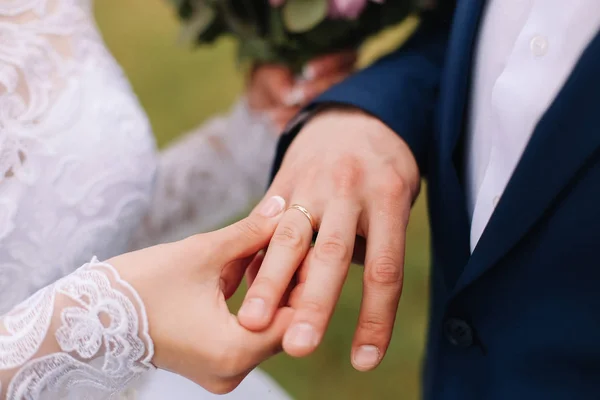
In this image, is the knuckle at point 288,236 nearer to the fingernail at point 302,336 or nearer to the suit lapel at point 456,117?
the fingernail at point 302,336

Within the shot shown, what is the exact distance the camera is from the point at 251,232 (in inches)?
21.1

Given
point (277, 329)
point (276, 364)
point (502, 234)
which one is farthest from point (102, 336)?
point (276, 364)

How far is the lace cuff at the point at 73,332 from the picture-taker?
0.47 metres

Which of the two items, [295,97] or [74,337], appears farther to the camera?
[295,97]

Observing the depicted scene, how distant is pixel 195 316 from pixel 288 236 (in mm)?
115

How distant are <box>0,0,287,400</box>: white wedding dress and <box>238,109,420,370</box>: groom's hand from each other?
0.13 m

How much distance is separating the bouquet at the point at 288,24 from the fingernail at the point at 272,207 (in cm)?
33

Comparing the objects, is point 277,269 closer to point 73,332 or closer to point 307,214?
point 307,214

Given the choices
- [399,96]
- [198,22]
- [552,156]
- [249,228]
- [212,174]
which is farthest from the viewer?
[212,174]

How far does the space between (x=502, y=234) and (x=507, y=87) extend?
128mm

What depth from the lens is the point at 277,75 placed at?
951 millimetres

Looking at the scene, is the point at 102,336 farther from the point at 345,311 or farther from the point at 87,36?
the point at 345,311

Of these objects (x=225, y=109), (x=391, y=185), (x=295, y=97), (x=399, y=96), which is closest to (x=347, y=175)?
(x=391, y=185)

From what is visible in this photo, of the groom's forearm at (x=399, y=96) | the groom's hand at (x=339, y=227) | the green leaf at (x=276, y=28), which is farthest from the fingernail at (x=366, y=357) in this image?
the green leaf at (x=276, y=28)
